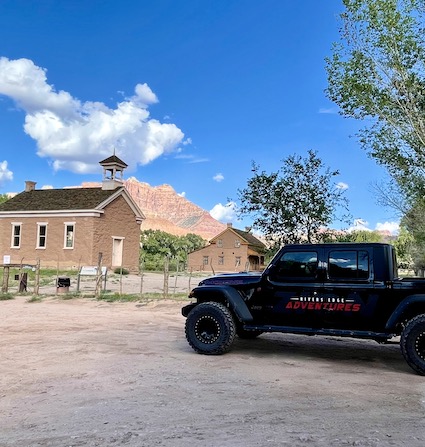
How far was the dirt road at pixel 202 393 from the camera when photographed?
4062mm

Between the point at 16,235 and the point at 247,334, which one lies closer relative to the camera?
the point at 247,334

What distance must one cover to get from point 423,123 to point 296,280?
9952 mm

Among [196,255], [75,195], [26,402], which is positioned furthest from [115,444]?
[196,255]

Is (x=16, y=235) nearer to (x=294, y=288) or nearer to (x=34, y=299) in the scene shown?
(x=34, y=299)

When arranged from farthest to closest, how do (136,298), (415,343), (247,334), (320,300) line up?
(136,298)
(247,334)
(320,300)
(415,343)

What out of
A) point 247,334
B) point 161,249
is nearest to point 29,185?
point 161,249

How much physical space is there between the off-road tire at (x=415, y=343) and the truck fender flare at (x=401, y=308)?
0.60 ft

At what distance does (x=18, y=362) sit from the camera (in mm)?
6945

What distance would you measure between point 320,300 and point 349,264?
73 centimetres

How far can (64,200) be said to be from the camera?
1411 inches

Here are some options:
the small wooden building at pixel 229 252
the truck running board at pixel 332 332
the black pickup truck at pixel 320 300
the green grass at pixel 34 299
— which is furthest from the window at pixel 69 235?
the small wooden building at pixel 229 252

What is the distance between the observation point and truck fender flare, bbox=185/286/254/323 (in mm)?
7457

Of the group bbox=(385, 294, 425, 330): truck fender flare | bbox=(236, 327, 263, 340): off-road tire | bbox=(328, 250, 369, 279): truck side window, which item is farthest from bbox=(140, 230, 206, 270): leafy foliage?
bbox=(385, 294, 425, 330): truck fender flare

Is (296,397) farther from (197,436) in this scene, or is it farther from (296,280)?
(296,280)
